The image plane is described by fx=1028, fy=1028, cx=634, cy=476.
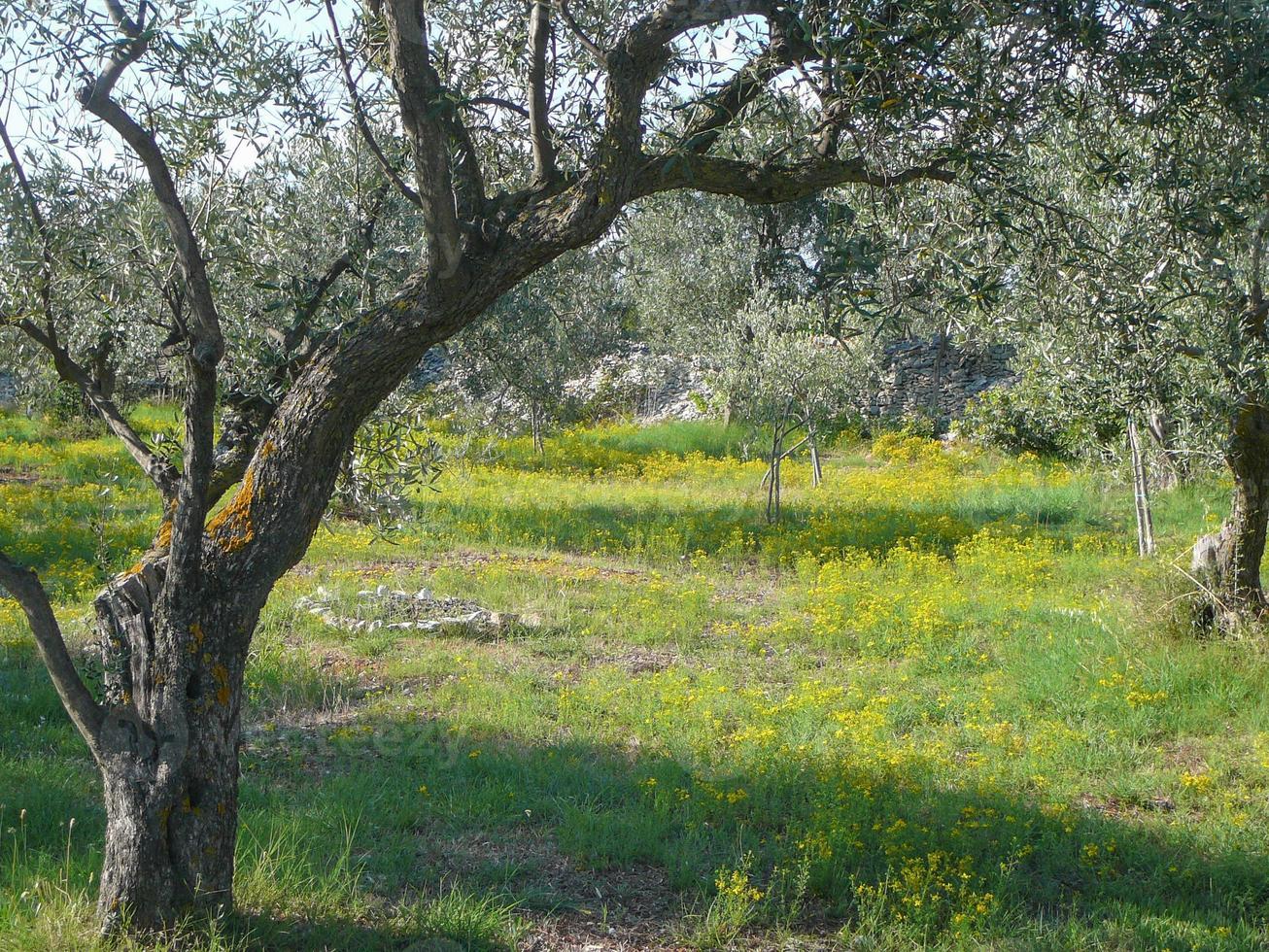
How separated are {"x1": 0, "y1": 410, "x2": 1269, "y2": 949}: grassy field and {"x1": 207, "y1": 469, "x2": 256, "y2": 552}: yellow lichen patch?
3.45 feet

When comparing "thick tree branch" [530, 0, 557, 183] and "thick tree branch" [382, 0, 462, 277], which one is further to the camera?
"thick tree branch" [530, 0, 557, 183]

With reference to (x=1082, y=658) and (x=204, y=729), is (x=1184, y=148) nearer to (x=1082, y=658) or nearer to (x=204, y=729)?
(x=1082, y=658)

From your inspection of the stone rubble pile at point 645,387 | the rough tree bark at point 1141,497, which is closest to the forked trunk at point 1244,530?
the rough tree bark at point 1141,497

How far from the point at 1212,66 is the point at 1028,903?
13.5ft

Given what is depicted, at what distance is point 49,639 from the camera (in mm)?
3969

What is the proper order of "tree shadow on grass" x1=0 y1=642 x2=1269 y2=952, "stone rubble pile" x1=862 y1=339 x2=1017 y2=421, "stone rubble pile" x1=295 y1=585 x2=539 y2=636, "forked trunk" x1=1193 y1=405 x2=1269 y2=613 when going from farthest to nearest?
"stone rubble pile" x1=862 y1=339 x2=1017 y2=421 < "stone rubble pile" x1=295 y1=585 x2=539 y2=636 < "forked trunk" x1=1193 y1=405 x2=1269 y2=613 < "tree shadow on grass" x1=0 y1=642 x2=1269 y2=952

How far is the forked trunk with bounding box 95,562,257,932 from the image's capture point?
402cm

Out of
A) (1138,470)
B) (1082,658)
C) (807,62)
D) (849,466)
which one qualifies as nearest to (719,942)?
(807,62)

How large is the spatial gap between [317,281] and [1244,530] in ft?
25.4

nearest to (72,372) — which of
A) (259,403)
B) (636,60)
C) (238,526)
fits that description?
(259,403)

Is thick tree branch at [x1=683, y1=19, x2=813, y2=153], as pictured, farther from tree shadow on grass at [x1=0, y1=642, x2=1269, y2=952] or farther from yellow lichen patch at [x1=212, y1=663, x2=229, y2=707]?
tree shadow on grass at [x1=0, y1=642, x2=1269, y2=952]

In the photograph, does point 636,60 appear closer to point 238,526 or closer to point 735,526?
point 238,526

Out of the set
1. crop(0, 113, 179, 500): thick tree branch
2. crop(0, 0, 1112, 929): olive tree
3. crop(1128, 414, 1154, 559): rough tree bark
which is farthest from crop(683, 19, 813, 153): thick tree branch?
crop(1128, 414, 1154, 559): rough tree bark

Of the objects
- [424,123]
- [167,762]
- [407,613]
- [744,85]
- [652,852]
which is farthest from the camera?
[407,613]
